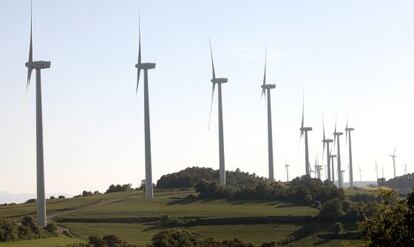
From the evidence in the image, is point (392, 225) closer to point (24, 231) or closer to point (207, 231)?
point (24, 231)

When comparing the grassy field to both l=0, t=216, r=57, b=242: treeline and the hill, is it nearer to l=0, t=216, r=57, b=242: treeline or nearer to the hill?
the hill

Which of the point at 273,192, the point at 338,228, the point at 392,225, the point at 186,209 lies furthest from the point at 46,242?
the point at 273,192

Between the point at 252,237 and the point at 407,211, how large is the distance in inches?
3226

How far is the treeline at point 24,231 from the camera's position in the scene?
111 metres

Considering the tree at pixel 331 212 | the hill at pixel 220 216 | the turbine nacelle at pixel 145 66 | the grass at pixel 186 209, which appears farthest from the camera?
the turbine nacelle at pixel 145 66

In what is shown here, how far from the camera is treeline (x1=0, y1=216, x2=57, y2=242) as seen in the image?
111 metres

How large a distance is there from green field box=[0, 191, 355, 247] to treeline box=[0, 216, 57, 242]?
9.52 feet

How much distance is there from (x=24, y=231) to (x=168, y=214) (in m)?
35.1

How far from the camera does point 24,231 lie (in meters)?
116

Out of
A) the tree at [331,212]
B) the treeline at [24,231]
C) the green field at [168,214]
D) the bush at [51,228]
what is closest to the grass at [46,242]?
the green field at [168,214]

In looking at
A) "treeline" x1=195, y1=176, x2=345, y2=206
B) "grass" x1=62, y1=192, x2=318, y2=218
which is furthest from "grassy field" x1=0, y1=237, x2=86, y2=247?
"treeline" x1=195, y1=176, x2=345, y2=206

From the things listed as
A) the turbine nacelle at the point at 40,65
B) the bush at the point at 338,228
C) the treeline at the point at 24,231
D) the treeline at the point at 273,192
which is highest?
the turbine nacelle at the point at 40,65

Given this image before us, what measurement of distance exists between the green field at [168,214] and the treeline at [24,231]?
290cm

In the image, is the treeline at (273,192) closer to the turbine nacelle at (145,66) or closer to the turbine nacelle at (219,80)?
the turbine nacelle at (219,80)
